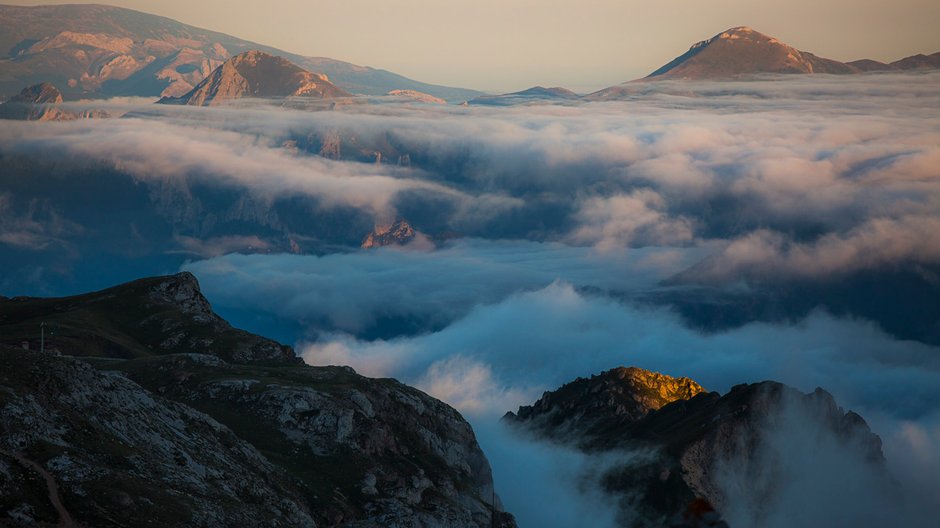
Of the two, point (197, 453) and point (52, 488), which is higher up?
point (52, 488)

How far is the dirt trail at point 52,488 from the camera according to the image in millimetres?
101625

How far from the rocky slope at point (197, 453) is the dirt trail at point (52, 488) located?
0.18 m

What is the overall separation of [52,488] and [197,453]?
36922 mm

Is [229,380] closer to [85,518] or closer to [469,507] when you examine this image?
[469,507]

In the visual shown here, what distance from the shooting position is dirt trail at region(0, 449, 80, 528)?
102m

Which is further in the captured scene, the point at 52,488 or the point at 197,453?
the point at 197,453

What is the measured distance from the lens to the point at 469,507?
193 meters

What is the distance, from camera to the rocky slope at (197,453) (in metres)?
110

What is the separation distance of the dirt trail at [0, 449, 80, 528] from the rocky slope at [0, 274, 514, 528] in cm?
18

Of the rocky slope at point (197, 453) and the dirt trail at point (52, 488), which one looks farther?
the rocky slope at point (197, 453)

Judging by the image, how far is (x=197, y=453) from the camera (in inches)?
→ 5586

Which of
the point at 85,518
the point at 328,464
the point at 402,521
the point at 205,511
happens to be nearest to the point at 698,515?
the point at 85,518

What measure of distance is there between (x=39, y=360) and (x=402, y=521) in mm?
64379

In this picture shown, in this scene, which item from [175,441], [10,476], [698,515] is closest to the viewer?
[698,515]
